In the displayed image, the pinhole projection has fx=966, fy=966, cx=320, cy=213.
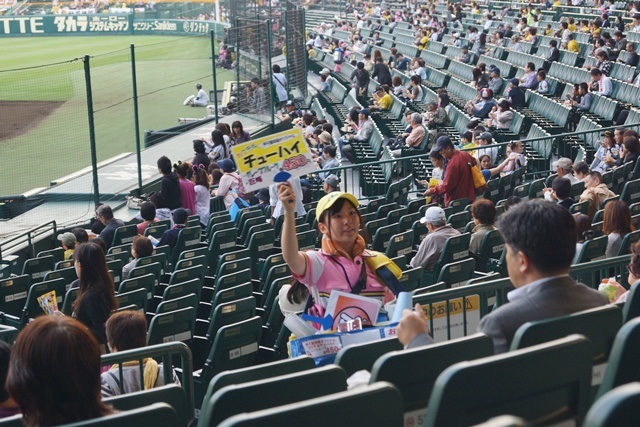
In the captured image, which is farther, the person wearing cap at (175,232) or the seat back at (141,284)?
the person wearing cap at (175,232)

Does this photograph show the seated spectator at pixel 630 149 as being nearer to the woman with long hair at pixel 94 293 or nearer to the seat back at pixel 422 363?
the woman with long hair at pixel 94 293

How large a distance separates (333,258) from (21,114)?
24959 millimetres

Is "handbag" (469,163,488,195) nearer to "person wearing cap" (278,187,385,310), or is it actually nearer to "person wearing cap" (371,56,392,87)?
"person wearing cap" (278,187,385,310)

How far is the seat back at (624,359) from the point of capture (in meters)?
2.95

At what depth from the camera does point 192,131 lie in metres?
21.4

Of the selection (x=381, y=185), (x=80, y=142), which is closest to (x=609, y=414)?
(x=381, y=185)

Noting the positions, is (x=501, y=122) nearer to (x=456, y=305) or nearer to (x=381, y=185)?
(x=381, y=185)

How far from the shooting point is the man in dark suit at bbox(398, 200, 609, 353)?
335 centimetres

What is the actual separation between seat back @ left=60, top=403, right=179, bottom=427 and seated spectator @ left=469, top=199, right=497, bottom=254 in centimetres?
595

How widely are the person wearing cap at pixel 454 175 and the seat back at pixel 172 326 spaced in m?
5.21

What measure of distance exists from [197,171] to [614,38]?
14367 millimetres

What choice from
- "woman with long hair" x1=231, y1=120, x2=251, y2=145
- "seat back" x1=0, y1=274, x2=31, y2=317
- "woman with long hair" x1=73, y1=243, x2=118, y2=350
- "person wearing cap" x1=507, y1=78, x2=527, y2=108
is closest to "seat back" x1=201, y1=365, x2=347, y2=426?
"woman with long hair" x1=73, y1=243, x2=118, y2=350

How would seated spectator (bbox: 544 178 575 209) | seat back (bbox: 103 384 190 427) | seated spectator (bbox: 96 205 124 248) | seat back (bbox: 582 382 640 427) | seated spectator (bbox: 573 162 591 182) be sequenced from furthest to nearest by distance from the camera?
seated spectator (bbox: 96 205 124 248) → seated spectator (bbox: 573 162 591 182) → seated spectator (bbox: 544 178 575 209) → seat back (bbox: 103 384 190 427) → seat back (bbox: 582 382 640 427)

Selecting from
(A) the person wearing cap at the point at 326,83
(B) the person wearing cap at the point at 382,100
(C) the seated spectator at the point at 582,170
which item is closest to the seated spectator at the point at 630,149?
(C) the seated spectator at the point at 582,170
